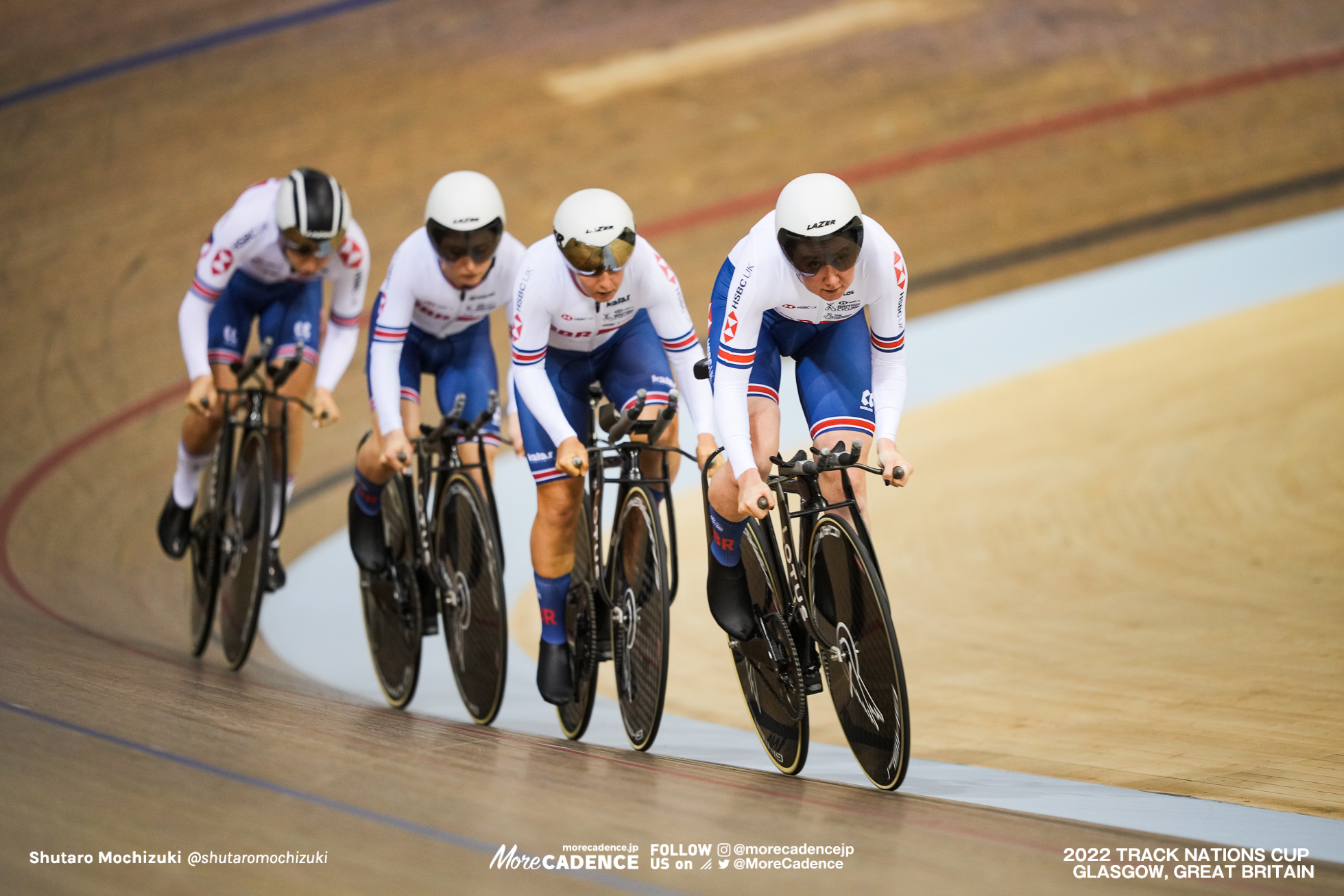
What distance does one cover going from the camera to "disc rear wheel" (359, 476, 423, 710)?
3.50 m

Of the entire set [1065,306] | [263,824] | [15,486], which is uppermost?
[1065,306]

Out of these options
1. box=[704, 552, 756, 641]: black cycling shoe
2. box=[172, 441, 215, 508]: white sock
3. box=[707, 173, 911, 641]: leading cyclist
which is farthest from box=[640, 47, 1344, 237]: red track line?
box=[704, 552, 756, 641]: black cycling shoe

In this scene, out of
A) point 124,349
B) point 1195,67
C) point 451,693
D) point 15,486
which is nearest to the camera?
point 451,693

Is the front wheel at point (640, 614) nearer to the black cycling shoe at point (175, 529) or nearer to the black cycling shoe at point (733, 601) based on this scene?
the black cycling shoe at point (733, 601)

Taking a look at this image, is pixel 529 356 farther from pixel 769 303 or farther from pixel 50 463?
pixel 50 463

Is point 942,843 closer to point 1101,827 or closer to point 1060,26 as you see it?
point 1101,827

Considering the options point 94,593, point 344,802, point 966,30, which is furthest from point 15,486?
point 966,30

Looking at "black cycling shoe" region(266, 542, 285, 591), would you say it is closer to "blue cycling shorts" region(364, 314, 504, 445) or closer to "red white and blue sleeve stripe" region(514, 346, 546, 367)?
"blue cycling shorts" region(364, 314, 504, 445)

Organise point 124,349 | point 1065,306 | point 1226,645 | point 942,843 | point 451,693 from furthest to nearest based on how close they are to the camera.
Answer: point 1065,306 < point 124,349 < point 451,693 < point 1226,645 < point 942,843

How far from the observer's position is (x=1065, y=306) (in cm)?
650

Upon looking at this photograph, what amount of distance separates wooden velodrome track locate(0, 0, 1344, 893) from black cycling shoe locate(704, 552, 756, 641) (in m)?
0.30

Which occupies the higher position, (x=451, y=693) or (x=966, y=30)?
(x=966, y=30)

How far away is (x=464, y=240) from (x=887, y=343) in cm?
112

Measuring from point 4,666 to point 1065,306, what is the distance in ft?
17.0
